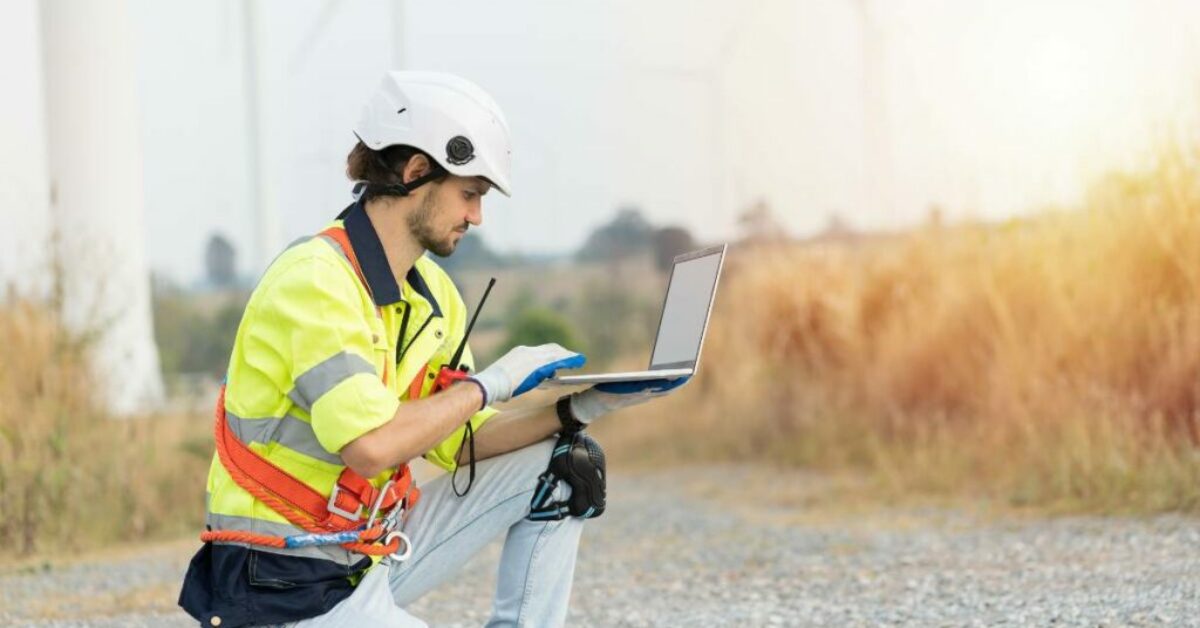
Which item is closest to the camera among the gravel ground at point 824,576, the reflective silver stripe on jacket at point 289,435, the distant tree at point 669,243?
the reflective silver stripe on jacket at point 289,435

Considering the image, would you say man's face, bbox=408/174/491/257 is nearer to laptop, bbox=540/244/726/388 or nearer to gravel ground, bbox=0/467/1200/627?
laptop, bbox=540/244/726/388

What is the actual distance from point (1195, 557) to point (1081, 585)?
71 cm

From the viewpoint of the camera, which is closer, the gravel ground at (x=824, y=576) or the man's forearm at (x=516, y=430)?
the man's forearm at (x=516, y=430)

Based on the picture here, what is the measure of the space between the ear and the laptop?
21.2 inches

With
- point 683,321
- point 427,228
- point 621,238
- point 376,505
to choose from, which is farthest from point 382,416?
point 621,238

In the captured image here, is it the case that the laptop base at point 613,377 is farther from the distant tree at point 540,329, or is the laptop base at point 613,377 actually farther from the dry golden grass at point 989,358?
the distant tree at point 540,329

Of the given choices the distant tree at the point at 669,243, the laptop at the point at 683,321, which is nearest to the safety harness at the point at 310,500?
the laptop at the point at 683,321

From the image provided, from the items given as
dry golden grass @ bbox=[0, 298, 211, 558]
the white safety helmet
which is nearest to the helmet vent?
the white safety helmet

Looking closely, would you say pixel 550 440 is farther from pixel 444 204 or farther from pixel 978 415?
pixel 978 415

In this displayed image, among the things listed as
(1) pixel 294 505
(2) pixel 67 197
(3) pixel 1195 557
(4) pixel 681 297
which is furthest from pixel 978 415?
(2) pixel 67 197

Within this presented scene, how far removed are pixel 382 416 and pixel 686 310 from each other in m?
0.91

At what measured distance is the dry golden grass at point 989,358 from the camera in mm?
8430

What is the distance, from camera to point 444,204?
3457 millimetres

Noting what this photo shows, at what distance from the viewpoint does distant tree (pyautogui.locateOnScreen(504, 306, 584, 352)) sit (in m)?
23.6
